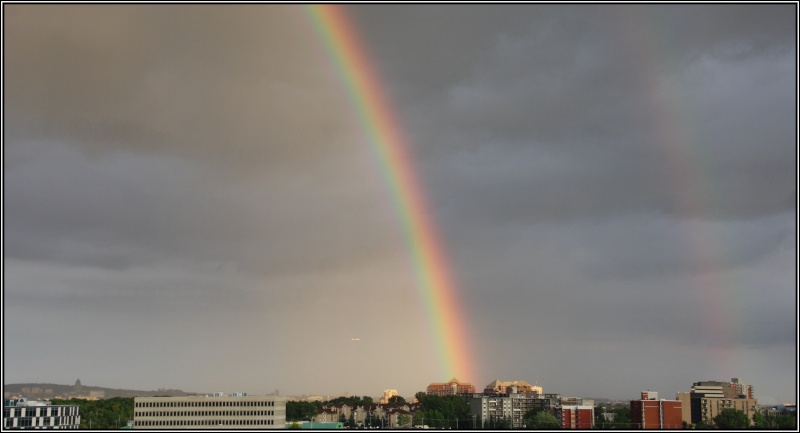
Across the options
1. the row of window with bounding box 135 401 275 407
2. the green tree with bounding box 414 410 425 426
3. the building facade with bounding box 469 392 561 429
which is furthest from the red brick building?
the row of window with bounding box 135 401 275 407

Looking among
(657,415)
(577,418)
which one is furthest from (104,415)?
(657,415)

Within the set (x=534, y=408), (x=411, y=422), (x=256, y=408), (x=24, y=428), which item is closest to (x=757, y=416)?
(x=534, y=408)

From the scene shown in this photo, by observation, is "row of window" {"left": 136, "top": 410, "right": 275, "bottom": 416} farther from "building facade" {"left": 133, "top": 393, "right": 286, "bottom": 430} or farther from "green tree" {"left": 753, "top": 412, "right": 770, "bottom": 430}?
"green tree" {"left": 753, "top": 412, "right": 770, "bottom": 430}

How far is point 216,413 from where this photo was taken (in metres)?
111

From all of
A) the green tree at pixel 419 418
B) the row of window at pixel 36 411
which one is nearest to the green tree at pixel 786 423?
the green tree at pixel 419 418

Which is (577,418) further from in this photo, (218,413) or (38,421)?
Result: (38,421)

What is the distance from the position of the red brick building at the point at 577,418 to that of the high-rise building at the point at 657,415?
11743mm

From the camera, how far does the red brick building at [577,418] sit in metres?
148

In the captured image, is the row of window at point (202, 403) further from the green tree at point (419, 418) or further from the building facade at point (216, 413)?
the green tree at point (419, 418)

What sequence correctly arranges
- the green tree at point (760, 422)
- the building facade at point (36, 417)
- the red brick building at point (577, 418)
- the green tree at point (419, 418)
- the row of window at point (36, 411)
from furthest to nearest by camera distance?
the green tree at point (419, 418)
the red brick building at point (577, 418)
the green tree at point (760, 422)
the row of window at point (36, 411)
the building facade at point (36, 417)

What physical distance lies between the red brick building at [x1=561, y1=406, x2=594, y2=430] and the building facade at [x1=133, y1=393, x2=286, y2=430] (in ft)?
188

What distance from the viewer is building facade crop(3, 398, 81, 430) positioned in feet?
346

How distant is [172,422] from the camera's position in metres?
111

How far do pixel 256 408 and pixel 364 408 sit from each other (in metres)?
71.2
